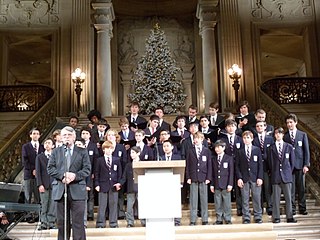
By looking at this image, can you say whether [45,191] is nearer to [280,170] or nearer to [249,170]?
[249,170]

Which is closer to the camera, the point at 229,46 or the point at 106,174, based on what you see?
the point at 106,174

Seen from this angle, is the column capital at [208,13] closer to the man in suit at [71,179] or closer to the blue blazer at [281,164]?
the blue blazer at [281,164]

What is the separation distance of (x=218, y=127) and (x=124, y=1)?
9988 mm

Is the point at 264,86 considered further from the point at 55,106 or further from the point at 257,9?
the point at 55,106

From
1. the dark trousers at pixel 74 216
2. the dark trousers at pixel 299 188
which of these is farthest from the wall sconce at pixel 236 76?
the dark trousers at pixel 74 216

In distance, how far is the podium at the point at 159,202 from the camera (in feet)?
15.7

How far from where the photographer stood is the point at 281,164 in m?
8.24

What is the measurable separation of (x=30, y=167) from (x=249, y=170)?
11.0 ft

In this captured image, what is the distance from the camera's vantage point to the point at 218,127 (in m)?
9.18

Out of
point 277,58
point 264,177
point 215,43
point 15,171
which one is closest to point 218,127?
point 264,177

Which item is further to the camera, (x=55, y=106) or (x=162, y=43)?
(x=162, y=43)

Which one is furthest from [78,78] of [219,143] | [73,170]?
[73,170]

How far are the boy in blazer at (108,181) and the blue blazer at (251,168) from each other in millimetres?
1781

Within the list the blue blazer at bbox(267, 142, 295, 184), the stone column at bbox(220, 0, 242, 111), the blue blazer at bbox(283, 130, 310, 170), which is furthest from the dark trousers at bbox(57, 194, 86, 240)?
the stone column at bbox(220, 0, 242, 111)
